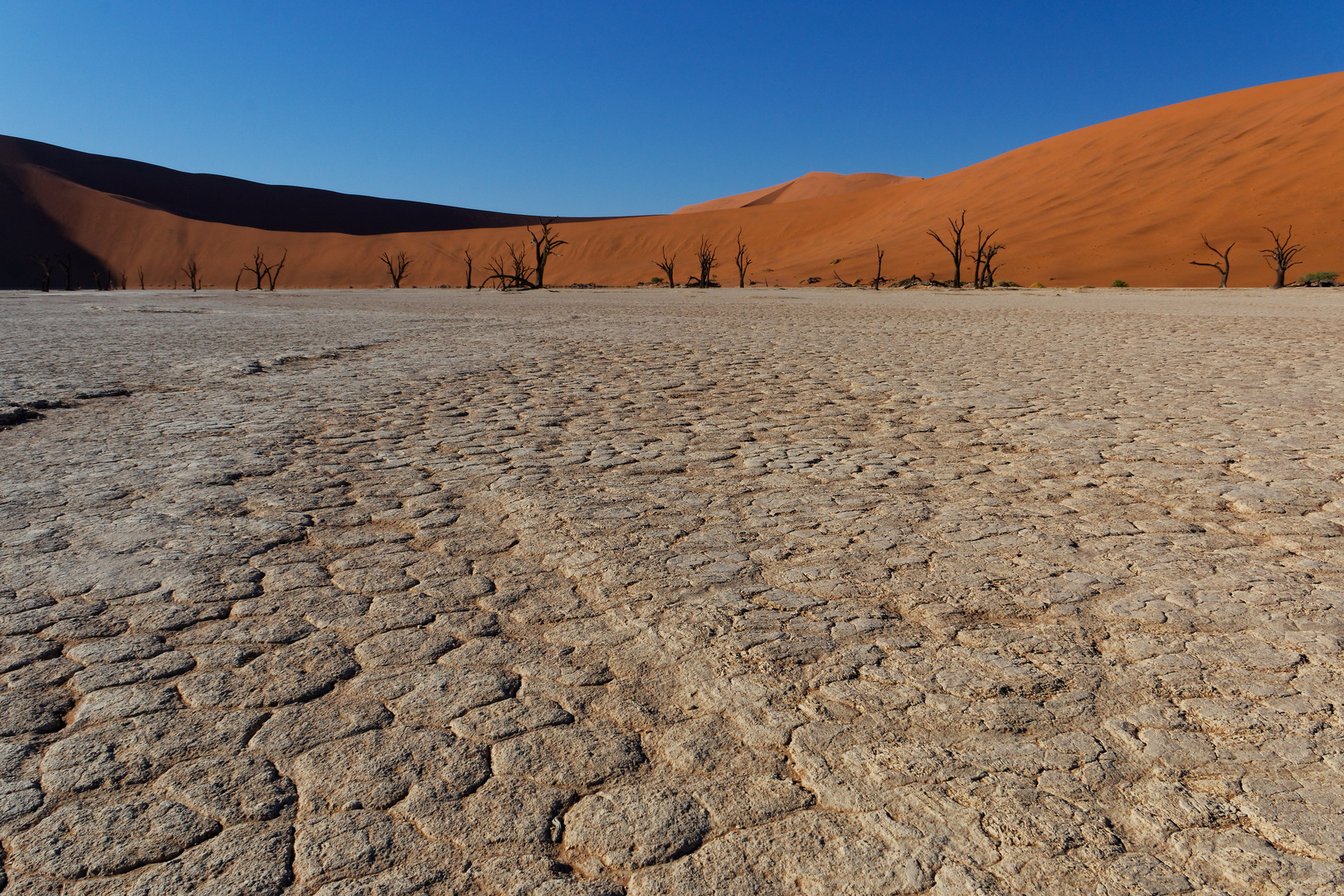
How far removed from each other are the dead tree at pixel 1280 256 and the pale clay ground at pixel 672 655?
26.4 metres

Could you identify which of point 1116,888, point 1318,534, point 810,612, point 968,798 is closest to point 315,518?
point 810,612

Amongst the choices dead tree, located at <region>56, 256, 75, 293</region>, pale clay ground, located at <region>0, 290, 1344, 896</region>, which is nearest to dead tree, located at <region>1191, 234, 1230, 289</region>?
pale clay ground, located at <region>0, 290, 1344, 896</region>

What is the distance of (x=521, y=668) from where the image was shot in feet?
6.79

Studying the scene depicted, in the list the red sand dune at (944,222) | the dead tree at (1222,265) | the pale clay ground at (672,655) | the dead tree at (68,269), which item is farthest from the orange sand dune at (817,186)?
the pale clay ground at (672,655)

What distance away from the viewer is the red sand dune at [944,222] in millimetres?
34562

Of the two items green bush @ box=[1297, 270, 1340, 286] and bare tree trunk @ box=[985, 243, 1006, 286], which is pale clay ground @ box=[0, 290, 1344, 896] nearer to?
green bush @ box=[1297, 270, 1340, 286]

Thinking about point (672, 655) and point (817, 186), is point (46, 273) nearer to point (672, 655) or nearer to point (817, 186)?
point (672, 655)

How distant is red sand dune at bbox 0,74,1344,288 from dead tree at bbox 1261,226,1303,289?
44cm

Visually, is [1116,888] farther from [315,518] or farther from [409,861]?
[315,518]

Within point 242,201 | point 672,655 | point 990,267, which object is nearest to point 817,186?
point 242,201

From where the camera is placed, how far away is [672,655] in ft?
7.02

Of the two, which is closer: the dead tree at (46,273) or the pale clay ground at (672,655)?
the pale clay ground at (672,655)

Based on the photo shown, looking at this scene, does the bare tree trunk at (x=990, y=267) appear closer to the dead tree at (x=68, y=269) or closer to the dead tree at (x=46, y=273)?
the dead tree at (x=46, y=273)

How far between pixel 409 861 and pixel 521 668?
→ 0.66 meters
